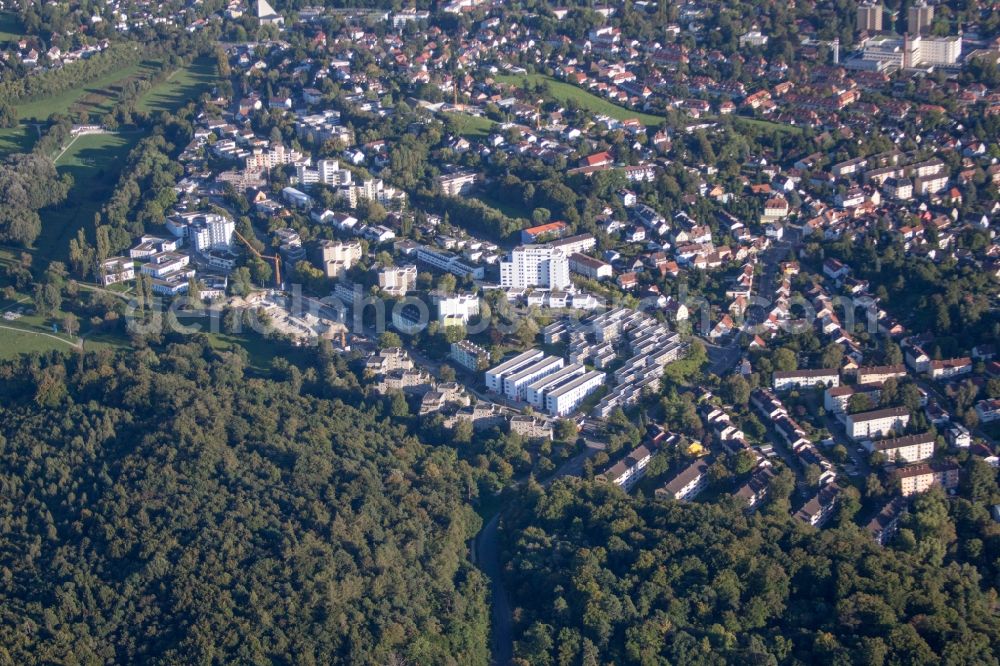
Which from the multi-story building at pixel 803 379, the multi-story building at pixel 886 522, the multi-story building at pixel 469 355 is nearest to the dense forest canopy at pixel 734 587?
the multi-story building at pixel 886 522

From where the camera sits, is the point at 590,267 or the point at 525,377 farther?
the point at 590,267

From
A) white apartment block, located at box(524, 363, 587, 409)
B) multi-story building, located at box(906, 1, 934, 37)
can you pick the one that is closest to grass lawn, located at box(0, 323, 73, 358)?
white apartment block, located at box(524, 363, 587, 409)

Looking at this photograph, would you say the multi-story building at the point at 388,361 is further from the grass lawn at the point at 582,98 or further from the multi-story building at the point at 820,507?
the grass lawn at the point at 582,98

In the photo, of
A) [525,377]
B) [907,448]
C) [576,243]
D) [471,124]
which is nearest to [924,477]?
[907,448]

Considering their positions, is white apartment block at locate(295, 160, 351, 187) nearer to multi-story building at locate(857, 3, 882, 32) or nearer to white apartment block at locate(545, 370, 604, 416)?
white apartment block at locate(545, 370, 604, 416)

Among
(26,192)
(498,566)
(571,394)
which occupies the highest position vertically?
(26,192)

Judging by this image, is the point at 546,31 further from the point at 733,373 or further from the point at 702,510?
the point at 702,510

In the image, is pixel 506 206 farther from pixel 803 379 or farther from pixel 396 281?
pixel 803 379
